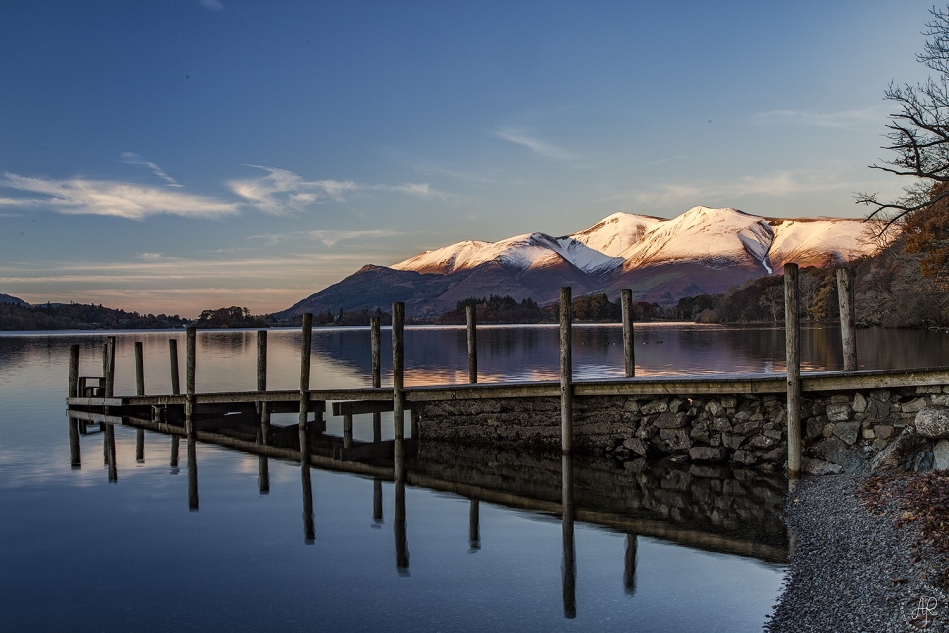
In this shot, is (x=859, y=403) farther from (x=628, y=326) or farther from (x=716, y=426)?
(x=628, y=326)

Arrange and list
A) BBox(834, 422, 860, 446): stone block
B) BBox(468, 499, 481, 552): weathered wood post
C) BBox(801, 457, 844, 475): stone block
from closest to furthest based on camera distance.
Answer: BBox(468, 499, 481, 552): weathered wood post
BBox(801, 457, 844, 475): stone block
BBox(834, 422, 860, 446): stone block

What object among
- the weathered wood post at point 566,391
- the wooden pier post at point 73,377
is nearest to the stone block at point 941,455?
the weathered wood post at point 566,391

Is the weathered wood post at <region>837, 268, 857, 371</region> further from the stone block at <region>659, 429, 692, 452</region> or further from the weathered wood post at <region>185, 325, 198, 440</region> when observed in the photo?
the weathered wood post at <region>185, 325, 198, 440</region>

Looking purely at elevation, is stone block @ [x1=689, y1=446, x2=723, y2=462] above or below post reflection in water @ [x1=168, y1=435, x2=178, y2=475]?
above

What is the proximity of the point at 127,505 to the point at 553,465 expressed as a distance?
29.8 feet

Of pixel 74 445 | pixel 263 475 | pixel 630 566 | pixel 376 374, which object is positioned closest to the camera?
pixel 630 566

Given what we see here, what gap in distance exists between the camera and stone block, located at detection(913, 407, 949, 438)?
1241 cm

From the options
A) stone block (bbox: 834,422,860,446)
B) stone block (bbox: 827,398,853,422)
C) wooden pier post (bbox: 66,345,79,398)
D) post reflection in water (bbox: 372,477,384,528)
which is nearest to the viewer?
post reflection in water (bbox: 372,477,384,528)

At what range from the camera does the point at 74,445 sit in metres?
22.8

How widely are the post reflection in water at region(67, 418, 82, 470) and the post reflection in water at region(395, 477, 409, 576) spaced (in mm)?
9592

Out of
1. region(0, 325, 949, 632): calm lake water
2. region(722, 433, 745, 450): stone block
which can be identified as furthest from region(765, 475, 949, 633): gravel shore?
region(722, 433, 745, 450): stone block

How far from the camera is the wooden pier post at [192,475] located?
1540cm

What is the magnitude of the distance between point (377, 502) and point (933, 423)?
10067 millimetres

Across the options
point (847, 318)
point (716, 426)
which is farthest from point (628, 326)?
point (847, 318)
